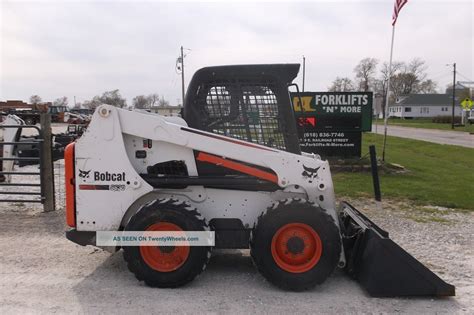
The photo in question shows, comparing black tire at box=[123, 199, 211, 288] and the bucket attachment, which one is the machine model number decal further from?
the bucket attachment

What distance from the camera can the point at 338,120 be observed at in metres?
13.2

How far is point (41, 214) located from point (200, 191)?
4.11 metres

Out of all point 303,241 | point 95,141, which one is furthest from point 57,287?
point 303,241

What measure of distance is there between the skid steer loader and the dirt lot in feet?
0.55

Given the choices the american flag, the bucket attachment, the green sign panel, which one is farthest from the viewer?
the green sign panel

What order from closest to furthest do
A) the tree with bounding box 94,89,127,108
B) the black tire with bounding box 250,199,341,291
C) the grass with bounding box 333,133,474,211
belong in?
the black tire with bounding box 250,199,341,291, the tree with bounding box 94,89,127,108, the grass with bounding box 333,133,474,211

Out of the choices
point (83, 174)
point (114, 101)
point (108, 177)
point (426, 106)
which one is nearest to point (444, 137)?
point (114, 101)

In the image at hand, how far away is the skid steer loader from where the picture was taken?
4191 mm

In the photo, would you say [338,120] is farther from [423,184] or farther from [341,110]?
[423,184]

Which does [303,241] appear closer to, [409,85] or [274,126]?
[274,126]

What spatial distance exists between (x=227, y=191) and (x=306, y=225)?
3.03 ft

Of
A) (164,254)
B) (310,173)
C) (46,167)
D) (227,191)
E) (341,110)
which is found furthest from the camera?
(341,110)

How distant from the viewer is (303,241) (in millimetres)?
4242

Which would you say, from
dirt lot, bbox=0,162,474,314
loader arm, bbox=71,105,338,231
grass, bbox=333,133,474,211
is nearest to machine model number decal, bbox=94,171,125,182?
loader arm, bbox=71,105,338,231
